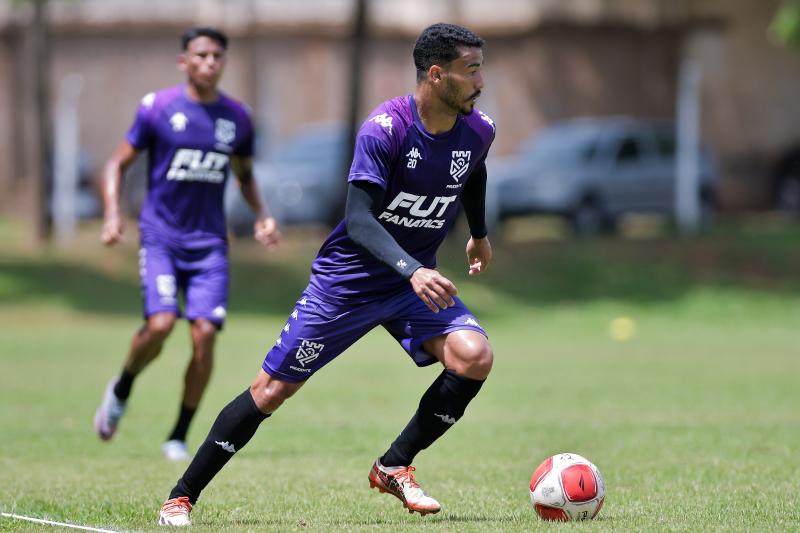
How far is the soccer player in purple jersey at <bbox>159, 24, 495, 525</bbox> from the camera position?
6840mm

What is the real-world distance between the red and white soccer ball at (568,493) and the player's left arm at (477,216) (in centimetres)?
111

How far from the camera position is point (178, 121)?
10.2 m

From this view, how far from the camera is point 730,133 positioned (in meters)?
38.3

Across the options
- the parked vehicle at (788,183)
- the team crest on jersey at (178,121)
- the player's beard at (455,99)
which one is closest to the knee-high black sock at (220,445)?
the player's beard at (455,99)

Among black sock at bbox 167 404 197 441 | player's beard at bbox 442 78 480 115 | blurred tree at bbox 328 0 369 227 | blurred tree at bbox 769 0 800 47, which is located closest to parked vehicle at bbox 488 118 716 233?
blurred tree at bbox 328 0 369 227

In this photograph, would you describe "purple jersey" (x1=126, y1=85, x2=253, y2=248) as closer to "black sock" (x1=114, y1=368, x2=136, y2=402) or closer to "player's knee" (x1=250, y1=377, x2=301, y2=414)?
"black sock" (x1=114, y1=368, x2=136, y2=402)

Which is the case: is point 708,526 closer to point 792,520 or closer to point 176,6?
point 792,520

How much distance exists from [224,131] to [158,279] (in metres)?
1.15

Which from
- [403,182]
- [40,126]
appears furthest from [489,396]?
[40,126]

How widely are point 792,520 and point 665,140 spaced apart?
78.9ft

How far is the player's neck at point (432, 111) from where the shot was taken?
22.7 feet

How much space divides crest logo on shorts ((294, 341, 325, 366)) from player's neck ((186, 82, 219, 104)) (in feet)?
12.4

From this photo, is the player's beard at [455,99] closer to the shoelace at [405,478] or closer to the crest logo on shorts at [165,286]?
the shoelace at [405,478]

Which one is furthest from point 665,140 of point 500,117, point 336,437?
point 336,437
